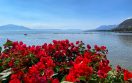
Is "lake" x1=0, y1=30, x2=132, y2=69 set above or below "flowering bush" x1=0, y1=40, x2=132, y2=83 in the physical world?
below

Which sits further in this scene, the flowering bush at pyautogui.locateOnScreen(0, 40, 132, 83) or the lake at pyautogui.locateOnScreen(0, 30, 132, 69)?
the lake at pyautogui.locateOnScreen(0, 30, 132, 69)

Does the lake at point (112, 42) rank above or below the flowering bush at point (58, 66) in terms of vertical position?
below

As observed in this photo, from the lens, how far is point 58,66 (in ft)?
14.8

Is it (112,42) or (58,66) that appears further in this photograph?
(112,42)

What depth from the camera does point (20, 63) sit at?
4613 millimetres

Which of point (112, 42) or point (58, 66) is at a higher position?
point (58, 66)

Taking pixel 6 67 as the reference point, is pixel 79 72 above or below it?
above

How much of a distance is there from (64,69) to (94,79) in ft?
4.60

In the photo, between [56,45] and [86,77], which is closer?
[86,77]

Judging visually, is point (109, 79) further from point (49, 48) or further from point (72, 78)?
point (49, 48)

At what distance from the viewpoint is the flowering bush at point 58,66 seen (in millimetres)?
2889

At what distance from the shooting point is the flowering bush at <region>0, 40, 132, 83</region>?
9.48 ft

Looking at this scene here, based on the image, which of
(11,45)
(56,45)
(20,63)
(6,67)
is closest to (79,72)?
(20,63)

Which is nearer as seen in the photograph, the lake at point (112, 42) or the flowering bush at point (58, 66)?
the flowering bush at point (58, 66)
